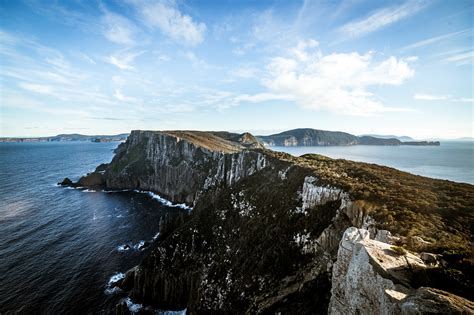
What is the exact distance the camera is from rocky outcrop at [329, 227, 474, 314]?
10211 mm

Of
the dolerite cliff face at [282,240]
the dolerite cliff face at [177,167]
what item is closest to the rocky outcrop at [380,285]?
the dolerite cliff face at [282,240]

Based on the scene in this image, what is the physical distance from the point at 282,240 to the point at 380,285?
704 inches

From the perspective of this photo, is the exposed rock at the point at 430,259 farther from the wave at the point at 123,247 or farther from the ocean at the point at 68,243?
the wave at the point at 123,247

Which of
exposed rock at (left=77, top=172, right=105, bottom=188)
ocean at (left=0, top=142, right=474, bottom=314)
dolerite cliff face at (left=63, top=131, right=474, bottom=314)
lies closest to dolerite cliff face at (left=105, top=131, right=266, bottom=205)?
exposed rock at (left=77, top=172, right=105, bottom=188)

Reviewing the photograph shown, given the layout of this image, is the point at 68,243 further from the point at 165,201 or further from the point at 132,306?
the point at 165,201

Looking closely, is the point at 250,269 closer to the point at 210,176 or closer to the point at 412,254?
the point at 412,254

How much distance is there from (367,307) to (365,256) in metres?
2.75

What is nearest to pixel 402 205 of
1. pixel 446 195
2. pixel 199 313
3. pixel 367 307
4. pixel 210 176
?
pixel 446 195

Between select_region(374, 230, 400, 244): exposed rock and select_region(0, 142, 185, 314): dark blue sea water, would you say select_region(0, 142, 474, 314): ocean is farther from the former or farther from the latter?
select_region(374, 230, 400, 244): exposed rock

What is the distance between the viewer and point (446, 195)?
88.5 feet

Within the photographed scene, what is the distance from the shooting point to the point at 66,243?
52.1 meters

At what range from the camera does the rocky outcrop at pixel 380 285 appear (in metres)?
10.2

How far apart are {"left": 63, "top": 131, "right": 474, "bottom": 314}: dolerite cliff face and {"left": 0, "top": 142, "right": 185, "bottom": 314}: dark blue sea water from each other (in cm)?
640

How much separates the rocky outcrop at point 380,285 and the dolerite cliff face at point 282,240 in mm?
127
